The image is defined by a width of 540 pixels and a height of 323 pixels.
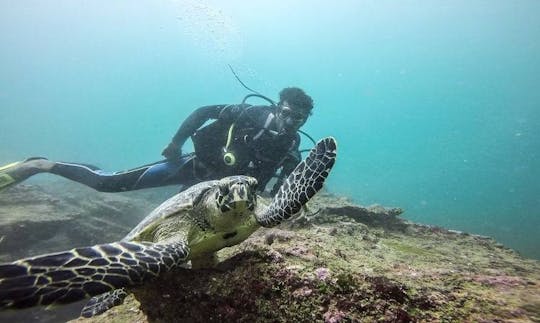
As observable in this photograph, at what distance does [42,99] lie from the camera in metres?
192

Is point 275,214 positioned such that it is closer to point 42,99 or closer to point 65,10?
point 65,10

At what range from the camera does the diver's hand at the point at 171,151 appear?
753 cm

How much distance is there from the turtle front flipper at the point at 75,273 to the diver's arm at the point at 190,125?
18.5 ft

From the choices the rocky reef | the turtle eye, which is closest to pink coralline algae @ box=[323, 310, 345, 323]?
the rocky reef

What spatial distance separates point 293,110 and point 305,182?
406 cm

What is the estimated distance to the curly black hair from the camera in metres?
6.75

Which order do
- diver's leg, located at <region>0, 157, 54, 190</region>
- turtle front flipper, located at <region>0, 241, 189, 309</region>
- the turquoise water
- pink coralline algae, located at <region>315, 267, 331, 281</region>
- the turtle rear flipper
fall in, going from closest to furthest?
turtle front flipper, located at <region>0, 241, 189, 309</region> < pink coralline algae, located at <region>315, 267, 331, 281</region> < the turtle rear flipper < diver's leg, located at <region>0, 157, 54, 190</region> < the turquoise water

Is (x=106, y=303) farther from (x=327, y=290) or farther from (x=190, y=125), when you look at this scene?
(x=190, y=125)

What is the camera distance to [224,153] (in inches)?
238

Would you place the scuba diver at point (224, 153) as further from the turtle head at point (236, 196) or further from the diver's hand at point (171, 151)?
the turtle head at point (236, 196)

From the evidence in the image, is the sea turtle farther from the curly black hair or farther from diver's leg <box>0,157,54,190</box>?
diver's leg <box>0,157,54,190</box>

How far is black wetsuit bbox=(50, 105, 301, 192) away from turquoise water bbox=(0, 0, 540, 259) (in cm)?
7741

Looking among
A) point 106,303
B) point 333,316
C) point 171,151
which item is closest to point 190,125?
point 171,151

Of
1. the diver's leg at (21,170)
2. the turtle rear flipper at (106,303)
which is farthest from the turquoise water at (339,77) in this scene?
the turtle rear flipper at (106,303)
